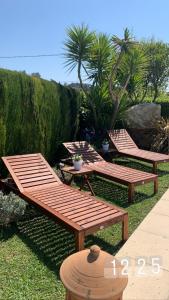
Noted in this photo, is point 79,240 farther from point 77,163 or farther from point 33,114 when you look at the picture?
point 33,114

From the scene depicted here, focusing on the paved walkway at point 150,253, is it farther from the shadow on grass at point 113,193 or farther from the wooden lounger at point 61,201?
Result: the shadow on grass at point 113,193

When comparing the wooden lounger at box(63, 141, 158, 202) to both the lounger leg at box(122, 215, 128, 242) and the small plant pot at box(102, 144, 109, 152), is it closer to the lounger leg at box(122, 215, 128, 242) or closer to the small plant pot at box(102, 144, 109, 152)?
the small plant pot at box(102, 144, 109, 152)

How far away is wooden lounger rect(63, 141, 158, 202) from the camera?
21.7 ft

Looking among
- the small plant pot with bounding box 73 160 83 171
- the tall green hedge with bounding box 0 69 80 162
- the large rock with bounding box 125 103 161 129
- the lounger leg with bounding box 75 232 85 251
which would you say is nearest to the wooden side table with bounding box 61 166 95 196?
the small plant pot with bounding box 73 160 83 171

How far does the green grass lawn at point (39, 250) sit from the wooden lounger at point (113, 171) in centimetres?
41

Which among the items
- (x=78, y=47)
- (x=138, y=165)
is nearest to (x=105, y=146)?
(x=138, y=165)

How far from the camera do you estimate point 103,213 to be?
Answer: 4.70 m

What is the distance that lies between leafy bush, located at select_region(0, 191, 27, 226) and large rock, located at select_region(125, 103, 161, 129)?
7.58 metres

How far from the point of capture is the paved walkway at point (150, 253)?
3424 millimetres

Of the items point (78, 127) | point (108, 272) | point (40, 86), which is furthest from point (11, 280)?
point (78, 127)

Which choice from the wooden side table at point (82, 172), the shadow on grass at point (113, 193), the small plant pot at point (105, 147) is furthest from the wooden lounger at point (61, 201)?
the small plant pot at point (105, 147)

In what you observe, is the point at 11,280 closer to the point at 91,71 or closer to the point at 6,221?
the point at 6,221

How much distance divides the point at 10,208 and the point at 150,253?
2245 mm

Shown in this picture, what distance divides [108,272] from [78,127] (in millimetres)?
8616
